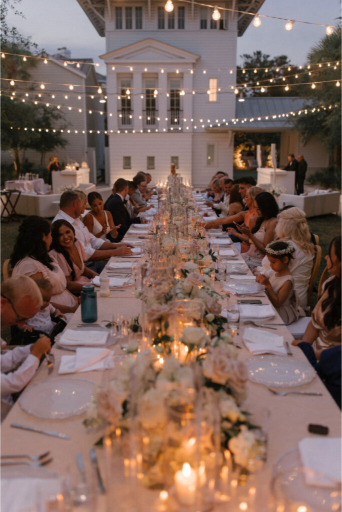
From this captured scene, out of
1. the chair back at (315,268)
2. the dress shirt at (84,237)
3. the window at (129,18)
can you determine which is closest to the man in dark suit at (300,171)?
the window at (129,18)

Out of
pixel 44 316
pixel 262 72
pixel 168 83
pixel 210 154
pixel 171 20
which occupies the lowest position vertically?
pixel 44 316

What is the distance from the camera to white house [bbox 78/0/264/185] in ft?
70.0

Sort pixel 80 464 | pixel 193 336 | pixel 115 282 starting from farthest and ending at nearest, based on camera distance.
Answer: pixel 115 282
pixel 193 336
pixel 80 464

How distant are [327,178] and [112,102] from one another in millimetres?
10685

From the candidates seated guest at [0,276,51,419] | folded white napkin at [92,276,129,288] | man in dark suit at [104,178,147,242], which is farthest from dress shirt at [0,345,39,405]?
man in dark suit at [104,178,147,242]

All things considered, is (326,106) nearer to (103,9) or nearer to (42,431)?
(103,9)

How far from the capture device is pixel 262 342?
255cm

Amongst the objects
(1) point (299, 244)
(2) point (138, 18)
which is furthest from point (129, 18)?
(1) point (299, 244)

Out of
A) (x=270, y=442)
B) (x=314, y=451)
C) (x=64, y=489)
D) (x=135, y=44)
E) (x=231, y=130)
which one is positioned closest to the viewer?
(x=64, y=489)

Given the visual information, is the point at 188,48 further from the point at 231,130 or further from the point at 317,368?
the point at 317,368

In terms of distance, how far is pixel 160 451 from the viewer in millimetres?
1346

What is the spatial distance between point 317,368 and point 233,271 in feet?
5.89

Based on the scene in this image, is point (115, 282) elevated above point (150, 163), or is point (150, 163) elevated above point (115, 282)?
point (150, 163)

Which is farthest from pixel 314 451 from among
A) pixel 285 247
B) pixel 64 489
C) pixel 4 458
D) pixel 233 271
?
pixel 233 271
